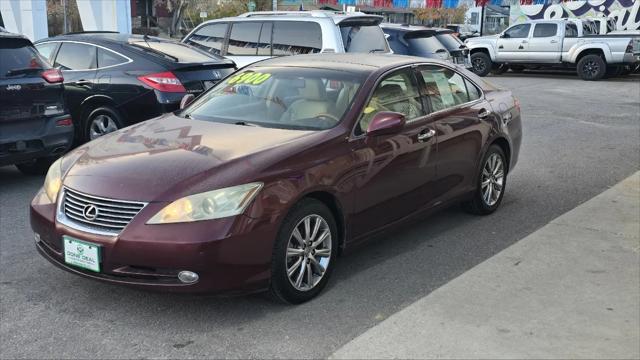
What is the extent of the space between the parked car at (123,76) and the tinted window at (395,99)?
3562mm

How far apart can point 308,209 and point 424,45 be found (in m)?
9.50

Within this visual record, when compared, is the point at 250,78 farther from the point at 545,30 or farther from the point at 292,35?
the point at 545,30

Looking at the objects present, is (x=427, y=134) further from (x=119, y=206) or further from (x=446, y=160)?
(x=119, y=206)

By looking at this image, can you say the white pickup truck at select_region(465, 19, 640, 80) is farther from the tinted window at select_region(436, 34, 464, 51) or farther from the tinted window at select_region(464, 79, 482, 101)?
the tinted window at select_region(464, 79, 482, 101)

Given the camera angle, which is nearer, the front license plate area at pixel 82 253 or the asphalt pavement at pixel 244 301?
the asphalt pavement at pixel 244 301

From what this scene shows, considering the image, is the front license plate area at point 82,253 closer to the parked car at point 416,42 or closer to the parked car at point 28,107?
the parked car at point 28,107

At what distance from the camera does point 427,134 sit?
5066mm

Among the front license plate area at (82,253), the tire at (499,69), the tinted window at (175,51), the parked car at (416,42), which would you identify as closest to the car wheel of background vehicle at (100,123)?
the tinted window at (175,51)

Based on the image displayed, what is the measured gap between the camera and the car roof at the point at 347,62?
5.08 metres

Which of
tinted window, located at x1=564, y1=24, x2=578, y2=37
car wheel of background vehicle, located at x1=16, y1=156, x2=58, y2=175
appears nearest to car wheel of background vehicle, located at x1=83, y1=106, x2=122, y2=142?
car wheel of background vehicle, located at x1=16, y1=156, x2=58, y2=175

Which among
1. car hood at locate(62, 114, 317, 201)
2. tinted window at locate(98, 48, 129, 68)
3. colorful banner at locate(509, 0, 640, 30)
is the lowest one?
car hood at locate(62, 114, 317, 201)

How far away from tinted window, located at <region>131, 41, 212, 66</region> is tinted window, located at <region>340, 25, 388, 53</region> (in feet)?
7.07

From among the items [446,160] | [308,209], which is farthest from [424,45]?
[308,209]

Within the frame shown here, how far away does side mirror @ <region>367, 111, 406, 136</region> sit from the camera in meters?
4.50
